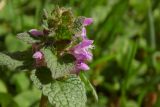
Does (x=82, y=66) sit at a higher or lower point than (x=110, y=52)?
higher

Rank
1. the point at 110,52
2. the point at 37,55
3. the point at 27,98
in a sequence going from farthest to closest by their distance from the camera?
the point at 110,52, the point at 27,98, the point at 37,55

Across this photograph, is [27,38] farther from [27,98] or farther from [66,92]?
[27,98]

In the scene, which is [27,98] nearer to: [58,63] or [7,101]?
[7,101]

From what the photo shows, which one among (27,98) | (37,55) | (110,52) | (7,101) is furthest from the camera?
(110,52)

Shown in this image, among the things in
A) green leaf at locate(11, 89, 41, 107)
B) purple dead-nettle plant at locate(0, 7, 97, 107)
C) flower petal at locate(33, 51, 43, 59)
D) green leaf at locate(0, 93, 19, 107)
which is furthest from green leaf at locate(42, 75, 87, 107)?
green leaf at locate(11, 89, 41, 107)


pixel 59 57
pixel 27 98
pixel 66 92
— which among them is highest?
pixel 59 57

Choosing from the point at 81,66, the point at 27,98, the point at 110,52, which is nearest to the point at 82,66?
the point at 81,66

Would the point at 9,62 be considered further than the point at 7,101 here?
No
